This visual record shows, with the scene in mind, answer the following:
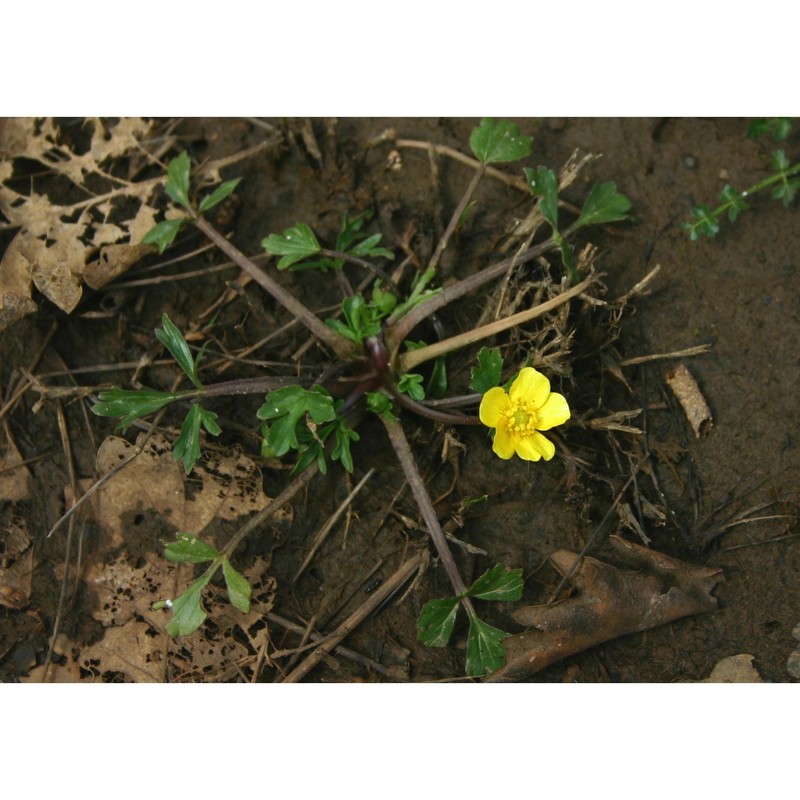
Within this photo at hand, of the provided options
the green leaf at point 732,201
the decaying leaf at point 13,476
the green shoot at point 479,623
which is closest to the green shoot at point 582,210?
the green leaf at point 732,201

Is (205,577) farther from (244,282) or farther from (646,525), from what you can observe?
(646,525)

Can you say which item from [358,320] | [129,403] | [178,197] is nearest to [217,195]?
[178,197]

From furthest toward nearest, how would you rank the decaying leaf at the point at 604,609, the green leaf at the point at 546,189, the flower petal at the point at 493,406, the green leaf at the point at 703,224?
the green leaf at the point at 703,224 < the green leaf at the point at 546,189 < the decaying leaf at the point at 604,609 < the flower petal at the point at 493,406

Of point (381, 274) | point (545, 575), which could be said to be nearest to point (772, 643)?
point (545, 575)

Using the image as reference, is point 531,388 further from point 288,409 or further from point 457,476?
point 288,409

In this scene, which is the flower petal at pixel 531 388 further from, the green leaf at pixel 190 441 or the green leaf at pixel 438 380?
the green leaf at pixel 190 441

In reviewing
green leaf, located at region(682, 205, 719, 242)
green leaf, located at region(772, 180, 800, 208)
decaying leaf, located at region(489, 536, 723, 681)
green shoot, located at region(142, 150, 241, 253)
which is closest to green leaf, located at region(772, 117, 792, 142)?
green leaf, located at region(772, 180, 800, 208)

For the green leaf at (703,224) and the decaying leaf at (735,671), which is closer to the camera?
the decaying leaf at (735,671)

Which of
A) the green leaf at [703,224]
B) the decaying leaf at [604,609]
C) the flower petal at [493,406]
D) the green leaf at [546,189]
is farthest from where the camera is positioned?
the green leaf at [703,224]
